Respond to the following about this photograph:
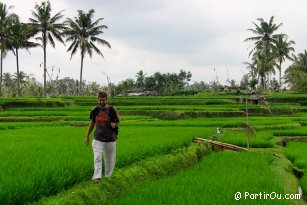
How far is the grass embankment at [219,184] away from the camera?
14.9 ft

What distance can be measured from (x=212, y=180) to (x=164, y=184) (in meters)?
0.78

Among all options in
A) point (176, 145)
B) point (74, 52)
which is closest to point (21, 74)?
point (74, 52)

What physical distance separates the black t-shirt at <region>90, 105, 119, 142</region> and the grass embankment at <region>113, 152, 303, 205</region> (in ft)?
2.77

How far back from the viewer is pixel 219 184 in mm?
5391

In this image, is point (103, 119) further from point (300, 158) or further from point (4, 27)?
point (4, 27)

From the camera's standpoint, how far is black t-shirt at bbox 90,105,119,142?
18.1 feet

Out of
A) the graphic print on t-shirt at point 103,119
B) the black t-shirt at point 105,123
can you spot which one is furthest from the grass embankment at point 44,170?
the graphic print on t-shirt at point 103,119

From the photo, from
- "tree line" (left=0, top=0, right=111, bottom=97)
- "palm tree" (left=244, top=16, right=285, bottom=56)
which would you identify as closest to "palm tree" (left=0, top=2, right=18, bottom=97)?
"tree line" (left=0, top=0, right=111, bottom=97)

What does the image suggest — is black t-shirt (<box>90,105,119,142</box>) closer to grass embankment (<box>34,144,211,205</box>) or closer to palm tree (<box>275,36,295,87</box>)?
grass embankment (<box>34,144,211,205</box>)

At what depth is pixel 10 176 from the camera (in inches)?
167

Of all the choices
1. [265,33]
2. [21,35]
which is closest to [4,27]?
[21,35]

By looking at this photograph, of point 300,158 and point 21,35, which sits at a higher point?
point 21,35

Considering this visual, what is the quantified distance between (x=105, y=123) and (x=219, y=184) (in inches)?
70.7

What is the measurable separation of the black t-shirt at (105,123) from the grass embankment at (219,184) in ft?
2.77
